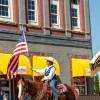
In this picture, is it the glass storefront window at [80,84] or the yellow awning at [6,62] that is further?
the glass storefront window at [80,84]

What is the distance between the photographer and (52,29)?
90.9 feet

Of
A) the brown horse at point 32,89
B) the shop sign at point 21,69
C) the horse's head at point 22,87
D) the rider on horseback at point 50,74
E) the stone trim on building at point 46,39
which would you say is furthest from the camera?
the stone trim on building at point 46,39

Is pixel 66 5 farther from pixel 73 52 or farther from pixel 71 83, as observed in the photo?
pixel 71 83

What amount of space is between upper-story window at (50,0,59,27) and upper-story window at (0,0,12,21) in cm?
417

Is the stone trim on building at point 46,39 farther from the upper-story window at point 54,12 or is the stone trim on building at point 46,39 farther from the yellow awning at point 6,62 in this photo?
the yellow awning at point 6,62

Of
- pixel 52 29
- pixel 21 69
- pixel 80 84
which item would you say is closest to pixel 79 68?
pixel 80 84

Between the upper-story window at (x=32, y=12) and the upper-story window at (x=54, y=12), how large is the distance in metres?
1.73

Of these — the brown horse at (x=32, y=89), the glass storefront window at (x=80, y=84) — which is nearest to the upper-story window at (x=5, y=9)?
the glass storefront window at (x=80, y=84)

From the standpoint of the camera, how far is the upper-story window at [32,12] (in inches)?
1041

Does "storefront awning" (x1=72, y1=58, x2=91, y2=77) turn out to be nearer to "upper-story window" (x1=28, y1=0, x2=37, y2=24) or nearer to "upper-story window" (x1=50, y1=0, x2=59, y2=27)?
"upper-story window" (x1=50, y1=0, x2=59, y2=27)

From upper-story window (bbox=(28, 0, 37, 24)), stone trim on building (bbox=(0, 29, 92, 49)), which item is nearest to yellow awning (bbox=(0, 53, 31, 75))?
stone trim on building (bbox=(0, 29, 92, 49))

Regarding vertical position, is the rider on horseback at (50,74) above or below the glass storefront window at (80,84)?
above

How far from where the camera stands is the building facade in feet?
81.1

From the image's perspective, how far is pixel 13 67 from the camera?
2225 cm
